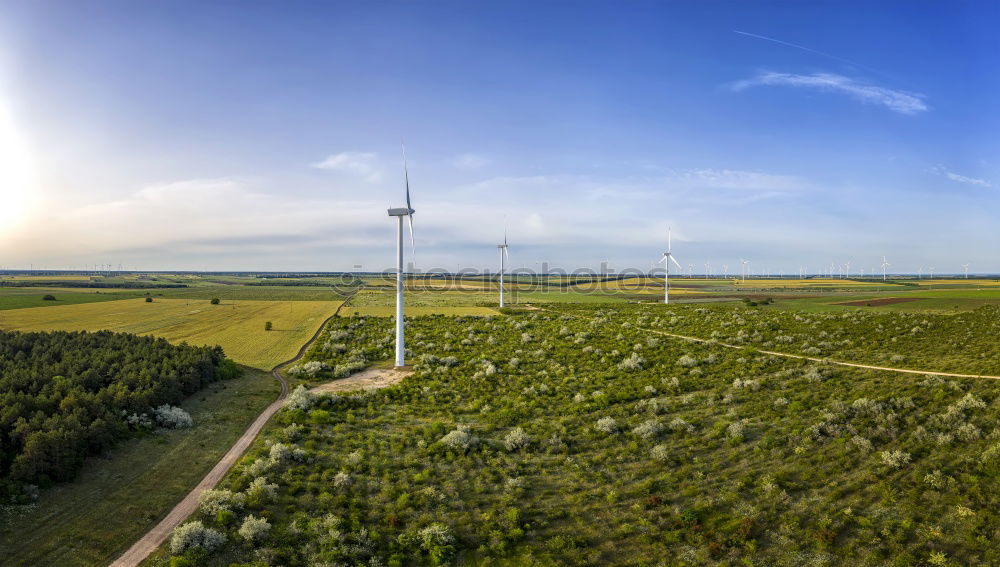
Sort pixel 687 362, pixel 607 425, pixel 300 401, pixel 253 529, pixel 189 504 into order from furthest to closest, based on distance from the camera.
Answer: pixel 687 362, pixel 300 401, pixel 607 425, pixel 189 504, pixel 253 529

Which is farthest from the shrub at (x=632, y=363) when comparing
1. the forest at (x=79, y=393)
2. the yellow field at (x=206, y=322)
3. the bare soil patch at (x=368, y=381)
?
the yellow field at (x=206, y=322)

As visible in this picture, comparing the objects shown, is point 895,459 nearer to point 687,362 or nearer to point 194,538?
point 687,362

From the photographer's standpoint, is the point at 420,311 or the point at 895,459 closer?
the point at 895,459

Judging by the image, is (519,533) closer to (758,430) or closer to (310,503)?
(310,503)

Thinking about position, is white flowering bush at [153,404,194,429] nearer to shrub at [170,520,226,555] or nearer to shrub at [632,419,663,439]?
shrub at [170,520,226,555]

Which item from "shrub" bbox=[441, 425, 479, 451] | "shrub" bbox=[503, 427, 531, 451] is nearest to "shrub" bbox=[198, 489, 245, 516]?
"shrub" bbox=[441, 425, 479, 451]

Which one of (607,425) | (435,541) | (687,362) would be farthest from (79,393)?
(687,362)

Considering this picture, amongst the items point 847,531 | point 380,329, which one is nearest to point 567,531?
point 847,531

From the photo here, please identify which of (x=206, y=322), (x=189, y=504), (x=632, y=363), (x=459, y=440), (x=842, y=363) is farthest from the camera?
(x=206, y=322)
